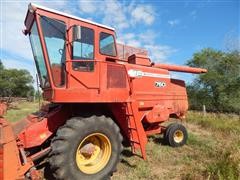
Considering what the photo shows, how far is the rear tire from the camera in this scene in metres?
4.82

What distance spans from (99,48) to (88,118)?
68.1 inches

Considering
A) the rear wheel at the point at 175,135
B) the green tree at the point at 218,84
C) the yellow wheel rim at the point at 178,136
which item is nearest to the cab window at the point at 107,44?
the rear wheel at the point at 175,135

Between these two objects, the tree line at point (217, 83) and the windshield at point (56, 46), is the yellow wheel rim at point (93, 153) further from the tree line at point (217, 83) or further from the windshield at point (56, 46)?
the tree line at point (217, 83)

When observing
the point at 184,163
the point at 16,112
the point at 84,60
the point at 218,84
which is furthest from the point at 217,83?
the point at 84,60

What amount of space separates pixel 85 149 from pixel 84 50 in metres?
2.14

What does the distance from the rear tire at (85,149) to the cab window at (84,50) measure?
1.15 metres

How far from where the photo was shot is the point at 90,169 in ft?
17.9

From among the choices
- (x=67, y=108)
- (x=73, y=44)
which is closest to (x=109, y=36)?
(x=73, y=44)

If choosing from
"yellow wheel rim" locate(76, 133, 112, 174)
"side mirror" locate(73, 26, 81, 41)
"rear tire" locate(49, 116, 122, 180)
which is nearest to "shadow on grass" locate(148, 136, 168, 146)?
"rear tire" locate(49, 116, 122, 180)

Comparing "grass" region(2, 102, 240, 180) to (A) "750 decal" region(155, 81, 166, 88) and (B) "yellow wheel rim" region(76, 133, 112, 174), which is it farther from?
(A) "750 decal" region(155, 81, 166, 88)

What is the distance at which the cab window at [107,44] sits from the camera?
624cm

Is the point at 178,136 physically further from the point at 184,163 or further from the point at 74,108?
the point at 74,108

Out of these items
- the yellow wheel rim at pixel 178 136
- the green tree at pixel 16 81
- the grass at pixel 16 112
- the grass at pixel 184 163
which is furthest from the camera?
the green tree at pixel 16 81

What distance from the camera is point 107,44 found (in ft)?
21.0
